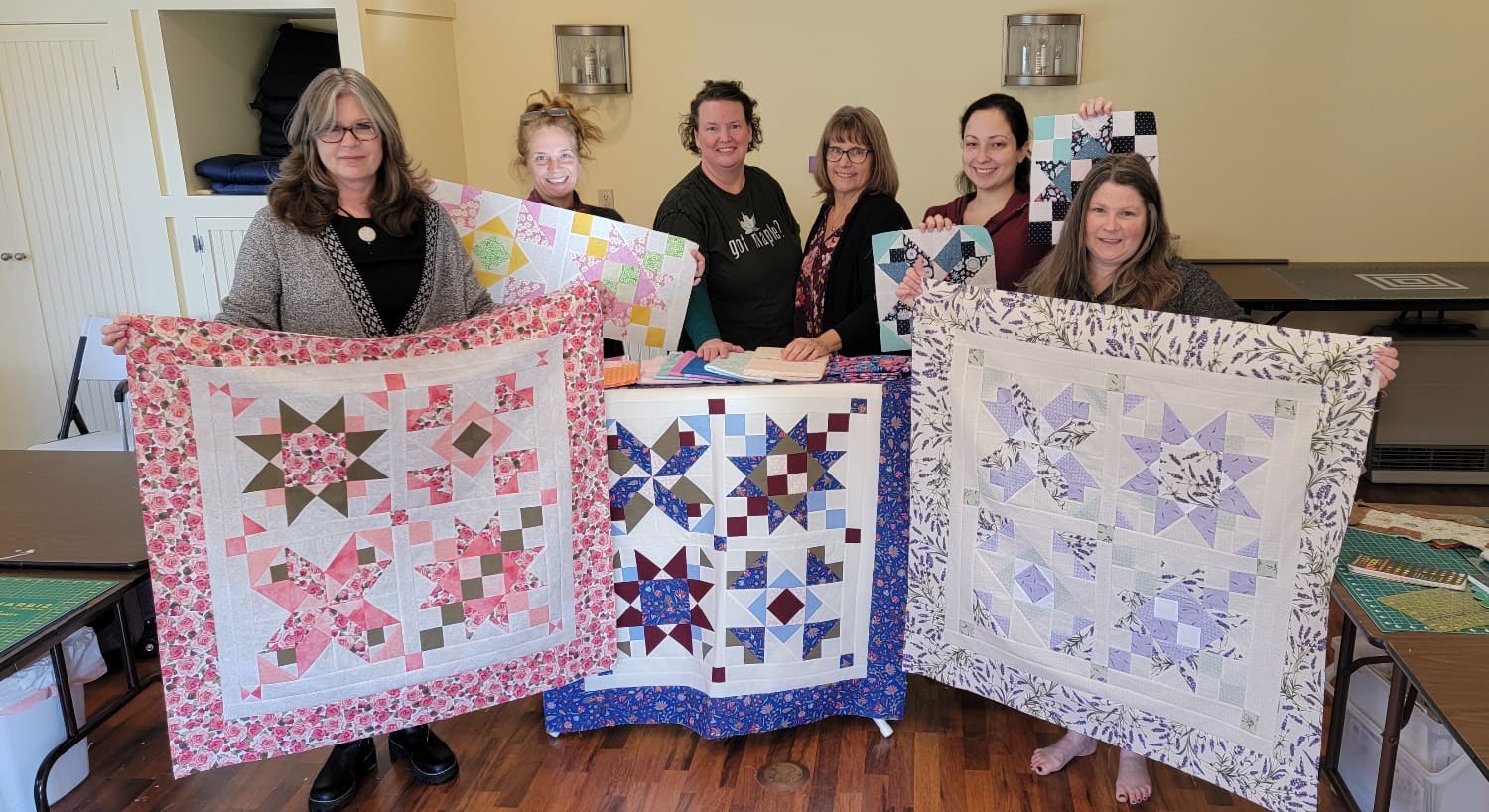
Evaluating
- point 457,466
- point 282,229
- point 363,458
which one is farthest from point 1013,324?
point 282,229

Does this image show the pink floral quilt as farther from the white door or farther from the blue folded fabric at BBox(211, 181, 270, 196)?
the white door

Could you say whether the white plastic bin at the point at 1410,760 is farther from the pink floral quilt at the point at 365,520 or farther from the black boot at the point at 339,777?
the black boot at the point at 339,777

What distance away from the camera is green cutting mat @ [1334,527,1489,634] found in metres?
1.74

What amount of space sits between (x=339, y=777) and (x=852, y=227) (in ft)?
5.46

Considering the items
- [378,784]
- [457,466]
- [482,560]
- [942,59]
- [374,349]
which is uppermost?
[942,59]

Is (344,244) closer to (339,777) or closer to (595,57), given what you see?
(339,777)

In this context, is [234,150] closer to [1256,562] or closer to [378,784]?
[378,784]

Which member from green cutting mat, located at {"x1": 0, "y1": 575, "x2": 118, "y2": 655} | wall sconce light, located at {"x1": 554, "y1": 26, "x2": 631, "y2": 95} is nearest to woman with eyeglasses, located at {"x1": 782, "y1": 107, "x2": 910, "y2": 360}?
green cutting mat, located at {"x1": 0, "y1": 575, "x2": 118, "y2": 655}

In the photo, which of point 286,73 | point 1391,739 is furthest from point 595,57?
point 1391,739

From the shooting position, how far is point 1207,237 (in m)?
4.30

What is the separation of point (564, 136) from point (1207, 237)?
2883 mm

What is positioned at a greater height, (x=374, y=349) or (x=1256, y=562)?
(x=374, y=349)

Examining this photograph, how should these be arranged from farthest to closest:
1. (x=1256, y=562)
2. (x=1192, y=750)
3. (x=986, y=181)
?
1. (x=986, y=181)
2. (x=1192, y=750)
3. (x=1256, y=562)

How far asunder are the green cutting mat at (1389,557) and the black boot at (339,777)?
195 centimetres
